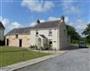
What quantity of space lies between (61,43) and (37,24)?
8387mm

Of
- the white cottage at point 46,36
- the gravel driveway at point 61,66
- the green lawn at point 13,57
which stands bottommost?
the gravel driveway at point 61,66

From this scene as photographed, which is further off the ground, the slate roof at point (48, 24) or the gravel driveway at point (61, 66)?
A: the slate roof at point (48, 24)

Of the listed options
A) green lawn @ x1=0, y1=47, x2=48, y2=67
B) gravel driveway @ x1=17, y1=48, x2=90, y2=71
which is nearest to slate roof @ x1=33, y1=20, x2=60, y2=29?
green lawn @ x1=0, y1=47, x2=48, y2=67

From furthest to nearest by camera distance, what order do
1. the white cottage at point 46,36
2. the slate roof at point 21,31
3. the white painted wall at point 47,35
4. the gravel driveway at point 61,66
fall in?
the slate roof at point 21,31 < the white cottage at point 46,36 < the white painted wall at point 47,35 < the gravel driveway at point 61,66

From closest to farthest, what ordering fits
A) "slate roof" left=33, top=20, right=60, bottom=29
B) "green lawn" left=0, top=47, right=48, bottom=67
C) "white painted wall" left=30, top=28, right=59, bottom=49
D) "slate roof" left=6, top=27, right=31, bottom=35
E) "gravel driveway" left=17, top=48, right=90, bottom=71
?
"gravel driveway" left=17, top=48, right=90, bottom=71
"green lawn" left=0, top=47, right=48, bottom=67
"white painted wall" left=30, top=28, right=59, bottom=49
"slate roof" left=33, top=20, right=60, bottom=29
"slate roof" left=6, top=27, right=31, bottom=35

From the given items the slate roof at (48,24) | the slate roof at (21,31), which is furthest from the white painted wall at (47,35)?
the slate roof at (21,31)

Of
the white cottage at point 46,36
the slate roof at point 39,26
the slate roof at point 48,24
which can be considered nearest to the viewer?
the white cottage at point 46,36

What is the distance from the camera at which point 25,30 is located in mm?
51594

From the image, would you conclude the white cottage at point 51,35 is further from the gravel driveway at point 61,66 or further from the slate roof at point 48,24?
the gravel driveway at point 61,66

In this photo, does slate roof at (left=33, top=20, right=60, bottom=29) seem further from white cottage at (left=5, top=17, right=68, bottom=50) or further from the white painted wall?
the white painted wall

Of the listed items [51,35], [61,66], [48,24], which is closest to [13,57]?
[61,66]

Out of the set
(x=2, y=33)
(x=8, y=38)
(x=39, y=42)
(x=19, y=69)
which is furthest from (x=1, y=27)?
(x=19, y=69)

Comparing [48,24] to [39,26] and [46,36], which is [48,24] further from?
[46,36]

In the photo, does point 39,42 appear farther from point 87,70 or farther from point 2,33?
point 87,70
